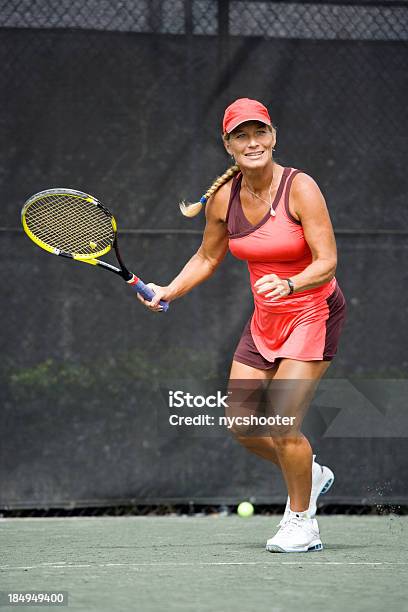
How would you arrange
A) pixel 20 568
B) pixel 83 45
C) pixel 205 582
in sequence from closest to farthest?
pixel 205 582, pixel 20 568, pixel 83 45

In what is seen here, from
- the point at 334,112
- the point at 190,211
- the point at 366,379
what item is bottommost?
the point at 366,379

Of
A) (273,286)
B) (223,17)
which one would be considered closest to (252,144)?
(273,286)

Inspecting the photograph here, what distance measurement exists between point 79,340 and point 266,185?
137 cm

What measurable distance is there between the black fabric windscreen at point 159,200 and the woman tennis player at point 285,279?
923mm

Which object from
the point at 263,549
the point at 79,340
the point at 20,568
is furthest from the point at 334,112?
the point at 20,568

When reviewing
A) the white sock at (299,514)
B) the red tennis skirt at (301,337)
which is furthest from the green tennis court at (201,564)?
Answer: the red tennis skirt at (301,337)

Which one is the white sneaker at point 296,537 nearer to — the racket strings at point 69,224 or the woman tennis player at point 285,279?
the woman tennis player at point 285,279

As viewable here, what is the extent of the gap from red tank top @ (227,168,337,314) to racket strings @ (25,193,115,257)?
1.68 ft

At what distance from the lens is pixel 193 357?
498 cm

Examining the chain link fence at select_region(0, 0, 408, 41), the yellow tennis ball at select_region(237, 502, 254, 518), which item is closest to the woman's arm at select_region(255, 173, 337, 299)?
the chain link fence at select_region(0, 0, 408, 41)

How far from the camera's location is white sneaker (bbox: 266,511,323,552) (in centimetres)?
388

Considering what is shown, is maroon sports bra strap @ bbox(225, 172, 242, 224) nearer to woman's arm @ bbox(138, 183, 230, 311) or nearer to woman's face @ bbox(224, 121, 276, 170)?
woman's arm @ bbox(138, 183, 230, 311)

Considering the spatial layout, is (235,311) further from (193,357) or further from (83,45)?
(83,45)

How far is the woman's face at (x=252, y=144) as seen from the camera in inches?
153
